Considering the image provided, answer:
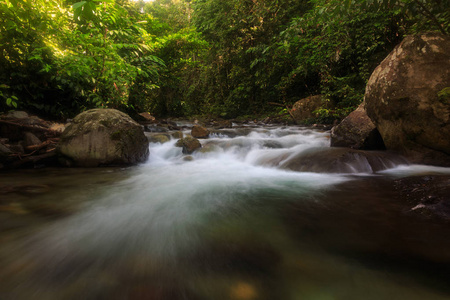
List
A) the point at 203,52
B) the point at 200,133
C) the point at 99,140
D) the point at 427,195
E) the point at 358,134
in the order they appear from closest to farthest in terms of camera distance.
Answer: the point at 427,195 < the point at 99,140 < the point at 358,134 < the point at 200,133 < the point at 203,52

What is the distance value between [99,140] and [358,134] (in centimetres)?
538

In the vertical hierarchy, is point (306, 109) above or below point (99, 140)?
above

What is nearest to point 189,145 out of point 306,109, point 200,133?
point 200,133

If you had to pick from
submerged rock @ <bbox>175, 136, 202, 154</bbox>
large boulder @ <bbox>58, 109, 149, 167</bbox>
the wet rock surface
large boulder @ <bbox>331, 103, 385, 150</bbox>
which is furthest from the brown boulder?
the wet rock surface

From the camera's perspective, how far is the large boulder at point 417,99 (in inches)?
132

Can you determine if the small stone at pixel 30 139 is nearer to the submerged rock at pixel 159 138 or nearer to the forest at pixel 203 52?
the forest at pixel 203 52

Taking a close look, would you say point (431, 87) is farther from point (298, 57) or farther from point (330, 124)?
point (298, 57)

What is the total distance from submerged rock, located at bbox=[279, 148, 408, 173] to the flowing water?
0.30 m

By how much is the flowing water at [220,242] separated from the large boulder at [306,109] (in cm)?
686

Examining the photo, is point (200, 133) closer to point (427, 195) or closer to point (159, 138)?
point (159, 138)

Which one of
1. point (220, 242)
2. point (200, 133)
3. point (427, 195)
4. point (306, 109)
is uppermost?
point (306, 109)

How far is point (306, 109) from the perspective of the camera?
10008 millimetres

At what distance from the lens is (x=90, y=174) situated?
3.77m

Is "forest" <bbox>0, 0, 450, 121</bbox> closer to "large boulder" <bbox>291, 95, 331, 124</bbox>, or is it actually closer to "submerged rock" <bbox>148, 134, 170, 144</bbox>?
"large boulder" <bbox>291, 95, 331, 124</bbox>
